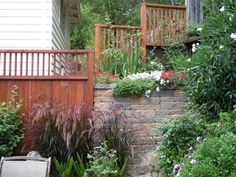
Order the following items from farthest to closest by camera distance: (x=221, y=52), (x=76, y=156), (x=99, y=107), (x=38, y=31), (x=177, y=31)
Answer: (x=177, y=31) < (x=38, y=31) < (x=99, y=107) < (x=76, y=156) < (x=221, y=52)

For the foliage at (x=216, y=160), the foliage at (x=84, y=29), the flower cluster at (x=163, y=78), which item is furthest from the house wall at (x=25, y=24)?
the foliage at (x=84, y=29)

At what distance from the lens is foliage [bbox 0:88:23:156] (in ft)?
20.1

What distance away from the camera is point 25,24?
813 centimetres

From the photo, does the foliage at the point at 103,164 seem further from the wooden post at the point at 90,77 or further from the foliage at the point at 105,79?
the foliage at the point at 105,79

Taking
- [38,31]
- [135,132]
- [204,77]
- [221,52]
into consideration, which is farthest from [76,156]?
[38,31]

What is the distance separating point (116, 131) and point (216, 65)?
1810 mm

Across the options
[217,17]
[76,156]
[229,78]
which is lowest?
[76,156]

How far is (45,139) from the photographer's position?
19.5 feet

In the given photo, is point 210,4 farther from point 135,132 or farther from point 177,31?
point 177,31

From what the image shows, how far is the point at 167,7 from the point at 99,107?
3937 mm

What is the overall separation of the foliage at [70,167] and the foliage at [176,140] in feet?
3.81

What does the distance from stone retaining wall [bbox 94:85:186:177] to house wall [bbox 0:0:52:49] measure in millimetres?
1977

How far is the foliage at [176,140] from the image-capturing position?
18.4 ft

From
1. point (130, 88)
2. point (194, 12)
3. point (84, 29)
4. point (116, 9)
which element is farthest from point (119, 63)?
point (116, 9)
